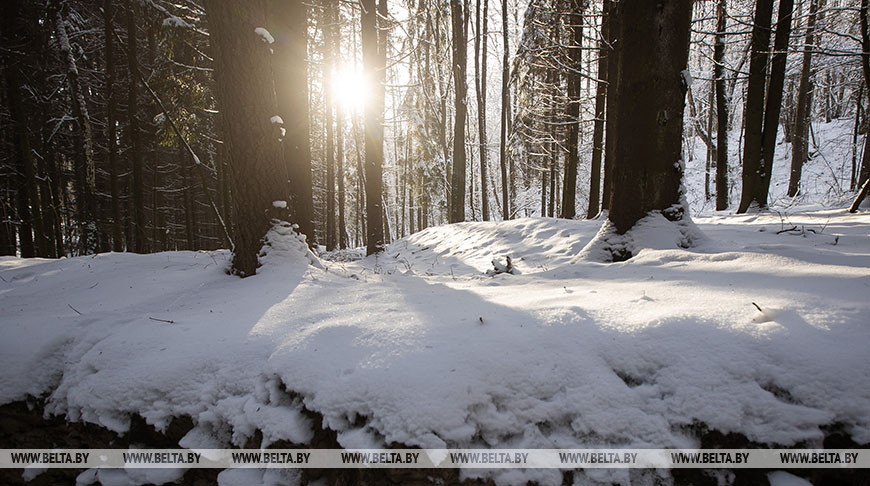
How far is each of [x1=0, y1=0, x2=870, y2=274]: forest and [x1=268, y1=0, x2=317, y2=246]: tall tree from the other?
0.03 meters

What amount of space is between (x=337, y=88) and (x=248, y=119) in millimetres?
9750

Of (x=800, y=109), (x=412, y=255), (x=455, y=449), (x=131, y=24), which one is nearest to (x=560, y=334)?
(x=455, y=449)

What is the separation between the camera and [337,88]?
12.6 m

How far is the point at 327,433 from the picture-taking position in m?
1.85

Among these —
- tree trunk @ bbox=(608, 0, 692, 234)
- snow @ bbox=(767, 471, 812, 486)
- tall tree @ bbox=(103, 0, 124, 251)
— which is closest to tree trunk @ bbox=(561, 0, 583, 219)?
tree trunk @ bbox=(608, 0, 692, 234)

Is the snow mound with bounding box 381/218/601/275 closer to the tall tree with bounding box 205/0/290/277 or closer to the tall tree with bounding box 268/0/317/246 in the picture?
the tall tree with bounding box 268/0/317/246

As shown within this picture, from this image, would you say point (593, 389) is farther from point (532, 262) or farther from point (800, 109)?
point (800, 109)

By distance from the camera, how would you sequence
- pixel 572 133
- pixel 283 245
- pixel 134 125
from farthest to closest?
1. pixel 572 133
2. pixel 134 125
3. pixel 283 245

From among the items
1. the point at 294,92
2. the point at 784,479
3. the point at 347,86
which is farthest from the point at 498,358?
the point at 347,86

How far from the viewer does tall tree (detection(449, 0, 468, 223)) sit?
468 inches

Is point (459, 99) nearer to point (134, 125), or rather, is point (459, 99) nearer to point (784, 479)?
point (134, 125)

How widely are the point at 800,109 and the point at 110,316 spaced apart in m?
22.2

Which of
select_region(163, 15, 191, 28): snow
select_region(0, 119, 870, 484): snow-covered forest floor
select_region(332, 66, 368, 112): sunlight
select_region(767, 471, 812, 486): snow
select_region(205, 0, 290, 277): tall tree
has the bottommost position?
select_region(767, 471, 812, 486): snow

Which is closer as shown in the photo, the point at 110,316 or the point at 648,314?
the point at 648,314
